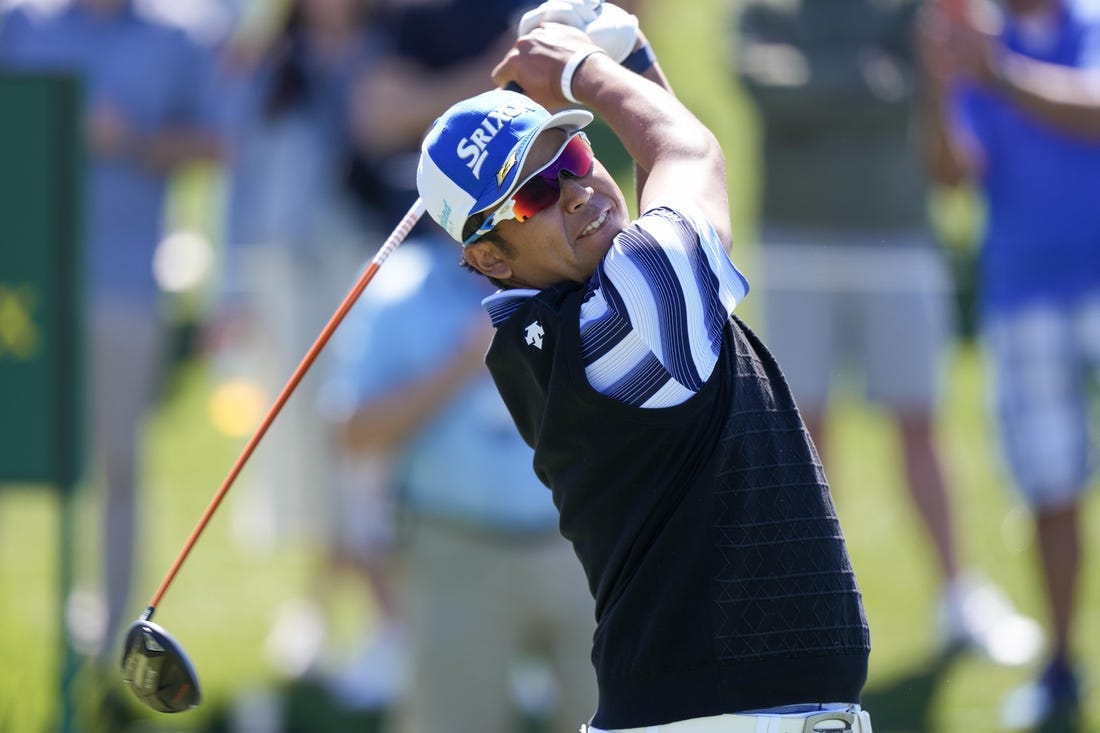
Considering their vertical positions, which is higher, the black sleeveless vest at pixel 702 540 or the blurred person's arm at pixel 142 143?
the black sleeveless vest at pixel 702 540

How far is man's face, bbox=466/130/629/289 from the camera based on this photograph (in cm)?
281

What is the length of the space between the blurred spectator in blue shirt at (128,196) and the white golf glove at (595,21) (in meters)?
3.99

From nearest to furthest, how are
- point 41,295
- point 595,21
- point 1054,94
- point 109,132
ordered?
1. point 595,21
2. point 41,295
3. point 1054,94
4. point 109,132

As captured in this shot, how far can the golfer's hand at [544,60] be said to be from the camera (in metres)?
3.04

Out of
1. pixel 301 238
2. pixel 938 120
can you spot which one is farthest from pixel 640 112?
pixel 301 238

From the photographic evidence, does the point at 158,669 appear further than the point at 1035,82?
No

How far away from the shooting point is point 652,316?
269 centimetres

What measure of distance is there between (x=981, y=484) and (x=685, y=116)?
563 centimetres

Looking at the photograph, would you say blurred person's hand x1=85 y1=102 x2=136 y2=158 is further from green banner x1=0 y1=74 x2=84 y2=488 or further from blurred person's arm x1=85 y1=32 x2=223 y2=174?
green banner x1=0 y1=74 x2=84 y2=488

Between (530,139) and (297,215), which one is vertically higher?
(530,139)

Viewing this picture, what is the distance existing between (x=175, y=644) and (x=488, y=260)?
80cm

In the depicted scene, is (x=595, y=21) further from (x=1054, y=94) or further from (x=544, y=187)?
(x=1054, y=94)

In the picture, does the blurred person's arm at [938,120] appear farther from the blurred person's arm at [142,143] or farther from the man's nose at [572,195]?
the man's nose at [572,195]

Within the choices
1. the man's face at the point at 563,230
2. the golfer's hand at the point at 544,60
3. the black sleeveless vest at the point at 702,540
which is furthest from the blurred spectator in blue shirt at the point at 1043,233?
the man's face at the point at 563,230
